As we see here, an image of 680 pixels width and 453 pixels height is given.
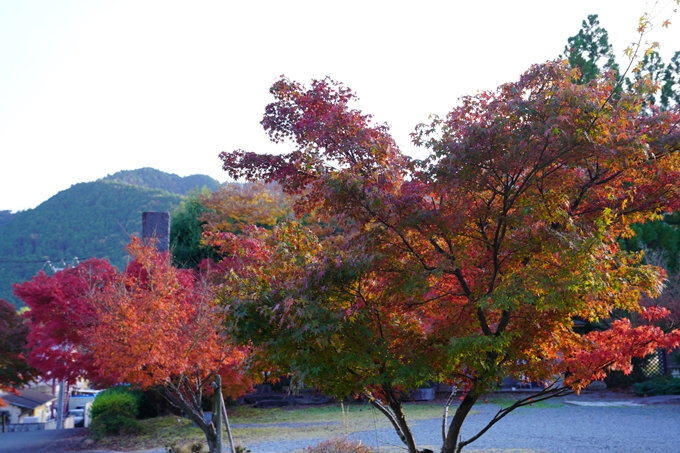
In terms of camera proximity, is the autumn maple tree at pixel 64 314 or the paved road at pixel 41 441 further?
the paved road at pixel 41 441

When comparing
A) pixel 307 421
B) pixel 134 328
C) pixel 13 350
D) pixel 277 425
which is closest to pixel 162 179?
pixel 13 350

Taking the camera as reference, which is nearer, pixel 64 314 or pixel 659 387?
pixel 64 314

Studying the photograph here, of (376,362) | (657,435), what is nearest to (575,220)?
(376,362)

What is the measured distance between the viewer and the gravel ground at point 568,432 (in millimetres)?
10719

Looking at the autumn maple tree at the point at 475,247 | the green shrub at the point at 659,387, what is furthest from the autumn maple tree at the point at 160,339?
the green shrub at the point at 659,387

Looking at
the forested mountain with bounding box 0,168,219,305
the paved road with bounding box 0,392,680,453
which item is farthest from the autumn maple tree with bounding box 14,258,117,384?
the forested mountain with bounding box 0,168,219,305

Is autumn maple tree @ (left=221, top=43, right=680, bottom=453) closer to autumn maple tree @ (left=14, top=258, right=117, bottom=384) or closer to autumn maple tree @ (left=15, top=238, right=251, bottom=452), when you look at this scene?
A: autumn maple tree @ (left=15, top=238, right=251, bottom=452)

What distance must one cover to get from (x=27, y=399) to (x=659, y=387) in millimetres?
30555

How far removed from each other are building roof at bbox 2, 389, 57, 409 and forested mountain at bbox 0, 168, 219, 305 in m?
7.44

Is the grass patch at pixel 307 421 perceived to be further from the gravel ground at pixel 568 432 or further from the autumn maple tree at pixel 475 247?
the autumn maple tree at pixel 475 247

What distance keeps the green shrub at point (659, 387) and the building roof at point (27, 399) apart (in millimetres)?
26690

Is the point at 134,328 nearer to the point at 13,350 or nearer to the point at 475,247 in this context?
the point at 475,247

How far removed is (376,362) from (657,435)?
8.85 m

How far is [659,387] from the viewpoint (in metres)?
18.1
